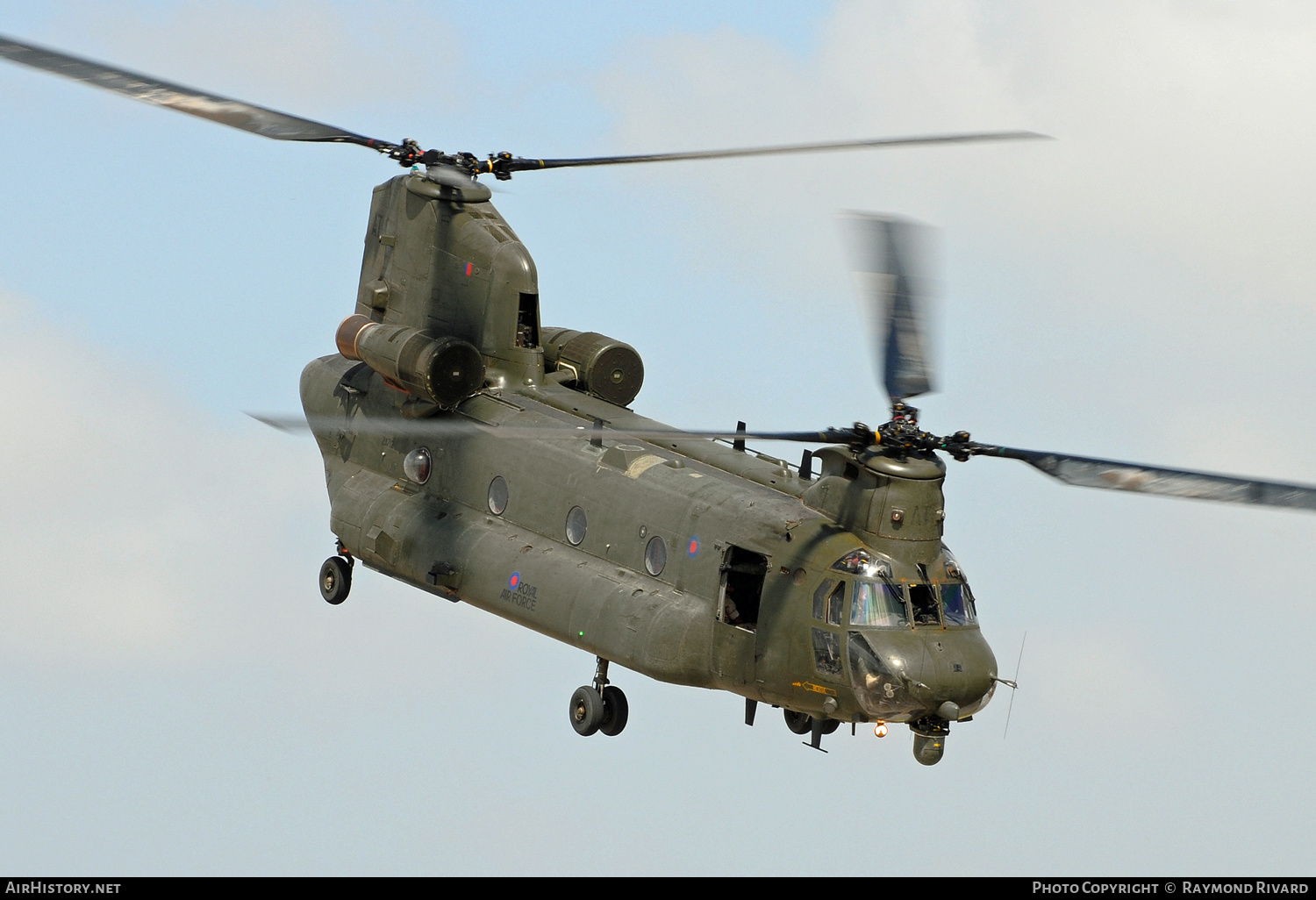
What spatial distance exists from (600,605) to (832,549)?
3461 millimetres

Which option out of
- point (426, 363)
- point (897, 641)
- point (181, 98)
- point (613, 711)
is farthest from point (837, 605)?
point (181, 98)

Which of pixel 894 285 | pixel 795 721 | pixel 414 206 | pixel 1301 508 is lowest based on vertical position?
pixel 795 721

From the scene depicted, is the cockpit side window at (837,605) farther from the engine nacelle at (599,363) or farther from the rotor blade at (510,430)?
the engine nacelle at (599,363)

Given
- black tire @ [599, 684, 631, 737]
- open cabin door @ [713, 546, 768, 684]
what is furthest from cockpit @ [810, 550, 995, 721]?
black tire @ [599, 684, 631, 737]

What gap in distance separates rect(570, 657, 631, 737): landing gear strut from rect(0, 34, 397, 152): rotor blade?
8391mm

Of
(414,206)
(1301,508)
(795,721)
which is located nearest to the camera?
(1301,508)

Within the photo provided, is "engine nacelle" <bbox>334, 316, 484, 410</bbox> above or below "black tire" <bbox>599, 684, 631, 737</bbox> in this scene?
above

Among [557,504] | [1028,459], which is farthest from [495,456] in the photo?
[1028,459]

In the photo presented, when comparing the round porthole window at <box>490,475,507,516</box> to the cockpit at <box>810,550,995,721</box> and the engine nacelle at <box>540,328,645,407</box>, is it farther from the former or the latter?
the cockpit at <box>810,550,995,721</box>

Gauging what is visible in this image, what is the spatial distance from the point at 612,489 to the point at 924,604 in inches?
186

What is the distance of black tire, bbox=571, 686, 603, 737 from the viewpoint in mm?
29359

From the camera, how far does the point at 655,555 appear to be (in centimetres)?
2898

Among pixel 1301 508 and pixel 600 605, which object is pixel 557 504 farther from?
pixel 1301 508

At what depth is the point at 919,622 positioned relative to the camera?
2698 cm
